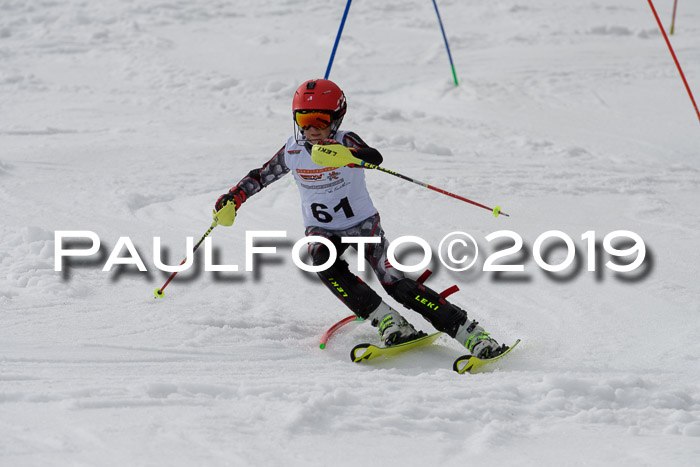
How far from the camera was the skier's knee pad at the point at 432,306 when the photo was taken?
4.36m

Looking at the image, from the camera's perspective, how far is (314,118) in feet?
14.5

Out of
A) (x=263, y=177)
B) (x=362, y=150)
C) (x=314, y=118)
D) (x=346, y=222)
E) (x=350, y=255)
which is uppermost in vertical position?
(x=314, y=118)

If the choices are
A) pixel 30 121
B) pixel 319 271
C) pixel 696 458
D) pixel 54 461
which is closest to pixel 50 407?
pixel 54 461

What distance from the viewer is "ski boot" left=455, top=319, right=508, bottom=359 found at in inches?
167

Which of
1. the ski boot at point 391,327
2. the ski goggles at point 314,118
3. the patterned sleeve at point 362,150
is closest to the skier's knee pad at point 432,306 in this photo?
the ski boot at point 391,327

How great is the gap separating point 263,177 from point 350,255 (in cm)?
148

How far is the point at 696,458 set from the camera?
2.90 meters

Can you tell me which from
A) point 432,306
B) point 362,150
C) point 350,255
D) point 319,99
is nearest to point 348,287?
point 432,306

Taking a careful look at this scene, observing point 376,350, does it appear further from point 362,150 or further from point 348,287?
point 362,150

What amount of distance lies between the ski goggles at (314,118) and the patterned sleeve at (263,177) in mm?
321

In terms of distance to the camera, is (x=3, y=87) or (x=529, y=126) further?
(x=3, y=87)

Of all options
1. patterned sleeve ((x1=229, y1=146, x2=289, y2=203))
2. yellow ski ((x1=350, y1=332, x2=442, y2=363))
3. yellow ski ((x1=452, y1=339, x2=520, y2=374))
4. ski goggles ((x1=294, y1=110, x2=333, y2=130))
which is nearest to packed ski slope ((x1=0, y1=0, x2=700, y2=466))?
yellow ski ((x1=350, y1=332, x2=442, y2=363))

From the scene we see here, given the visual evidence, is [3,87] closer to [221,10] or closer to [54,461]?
[221,10]

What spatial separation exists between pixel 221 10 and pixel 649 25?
29.5ft
